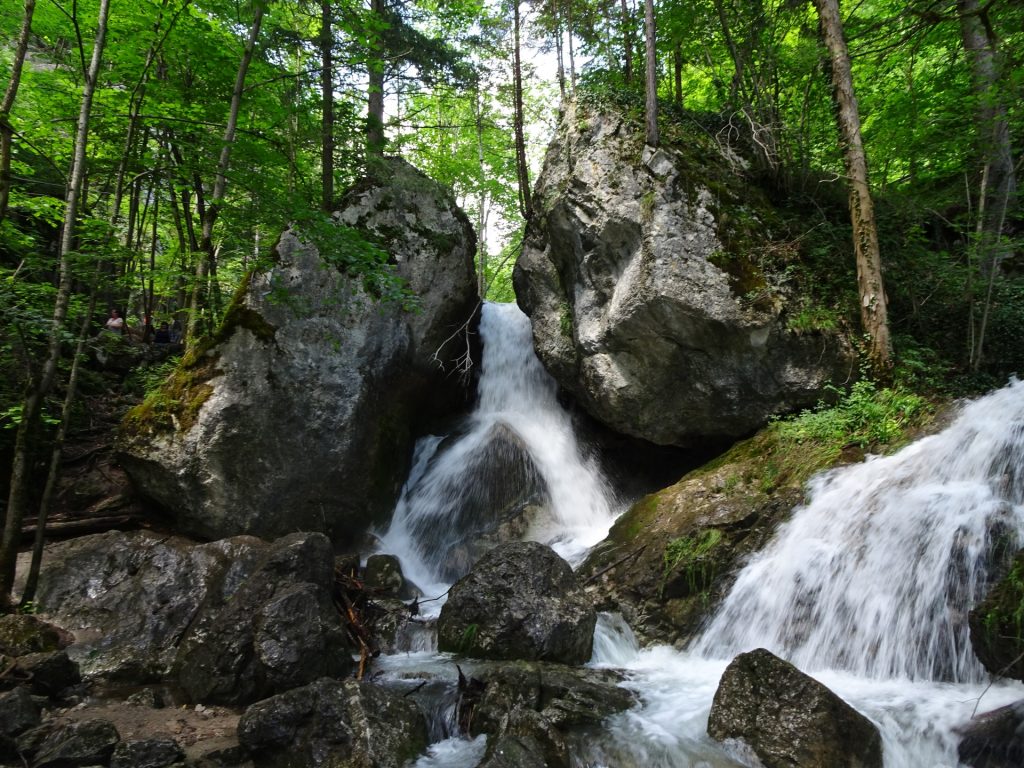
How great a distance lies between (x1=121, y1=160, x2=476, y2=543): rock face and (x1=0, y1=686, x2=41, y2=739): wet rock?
349cm

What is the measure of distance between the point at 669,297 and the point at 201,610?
6.72 m

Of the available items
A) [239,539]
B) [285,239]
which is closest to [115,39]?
[285,239]

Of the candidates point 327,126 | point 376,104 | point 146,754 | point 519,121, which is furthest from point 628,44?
point 146,754

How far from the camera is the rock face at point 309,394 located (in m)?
7.76

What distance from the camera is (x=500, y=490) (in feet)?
31.0

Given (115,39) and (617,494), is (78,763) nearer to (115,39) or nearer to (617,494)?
(617,494)

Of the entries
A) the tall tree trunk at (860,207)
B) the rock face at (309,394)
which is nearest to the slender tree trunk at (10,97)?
the rock face at (309,394)

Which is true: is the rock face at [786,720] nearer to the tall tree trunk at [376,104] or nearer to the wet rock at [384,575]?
the wet rock at [384,575]

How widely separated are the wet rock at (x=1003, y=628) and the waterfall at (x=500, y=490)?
462cm

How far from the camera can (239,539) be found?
277 inches

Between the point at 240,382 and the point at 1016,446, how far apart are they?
8.94m

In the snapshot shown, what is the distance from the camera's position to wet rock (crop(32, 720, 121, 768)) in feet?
12.4

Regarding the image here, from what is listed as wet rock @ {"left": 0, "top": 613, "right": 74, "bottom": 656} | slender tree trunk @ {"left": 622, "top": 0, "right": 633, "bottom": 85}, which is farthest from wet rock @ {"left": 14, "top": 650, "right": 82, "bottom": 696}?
slender tree trunk @ {"left": 622, "top": 0, "right": 633, "bottom": 85}

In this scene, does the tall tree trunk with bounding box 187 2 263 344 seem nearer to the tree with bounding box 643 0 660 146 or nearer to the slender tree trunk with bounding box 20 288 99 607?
the slender tree trunk with bounding box 20 288 99 607
